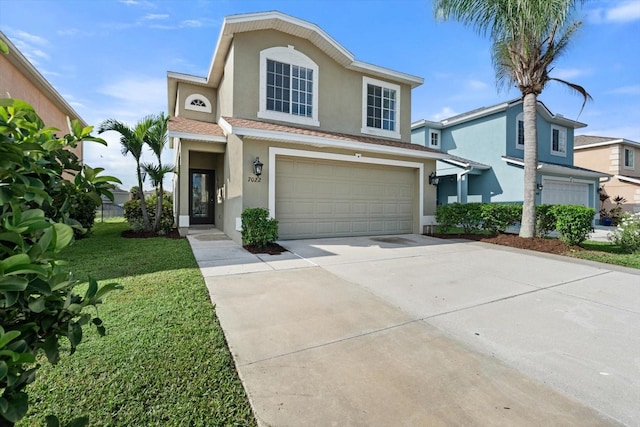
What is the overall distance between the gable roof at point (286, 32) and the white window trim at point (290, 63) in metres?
0.64

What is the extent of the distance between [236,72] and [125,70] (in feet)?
11.2

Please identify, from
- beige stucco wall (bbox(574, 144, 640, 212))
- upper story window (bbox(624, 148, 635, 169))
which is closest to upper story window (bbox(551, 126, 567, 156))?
beige stucco wall (bbox(574, 144, 640, 212))

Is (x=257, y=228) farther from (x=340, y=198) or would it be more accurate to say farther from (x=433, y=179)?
(x=433, y=179)

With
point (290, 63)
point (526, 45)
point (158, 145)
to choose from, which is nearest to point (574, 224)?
point (526, 45)

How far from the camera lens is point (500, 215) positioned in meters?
10.4

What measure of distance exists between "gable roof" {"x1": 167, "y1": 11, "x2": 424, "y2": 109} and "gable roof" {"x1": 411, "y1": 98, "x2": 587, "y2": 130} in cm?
568

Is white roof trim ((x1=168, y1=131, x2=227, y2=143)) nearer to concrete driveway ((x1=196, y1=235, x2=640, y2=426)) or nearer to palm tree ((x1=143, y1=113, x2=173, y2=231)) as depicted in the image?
palm tree ((x1=143, y1=113, x2=173, y2=231))

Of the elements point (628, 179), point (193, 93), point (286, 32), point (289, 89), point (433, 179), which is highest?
point (286, 32)

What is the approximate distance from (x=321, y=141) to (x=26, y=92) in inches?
→ 401

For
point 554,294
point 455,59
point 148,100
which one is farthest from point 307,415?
point 148,100

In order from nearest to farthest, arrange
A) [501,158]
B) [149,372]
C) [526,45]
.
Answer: [149,372], [526,45], [501,158]

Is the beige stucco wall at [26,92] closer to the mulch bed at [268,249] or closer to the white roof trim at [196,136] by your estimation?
the white roof trim at [196,136]

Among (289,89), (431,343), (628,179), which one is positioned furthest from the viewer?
(628,179)

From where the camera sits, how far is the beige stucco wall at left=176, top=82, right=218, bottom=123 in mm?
12430
